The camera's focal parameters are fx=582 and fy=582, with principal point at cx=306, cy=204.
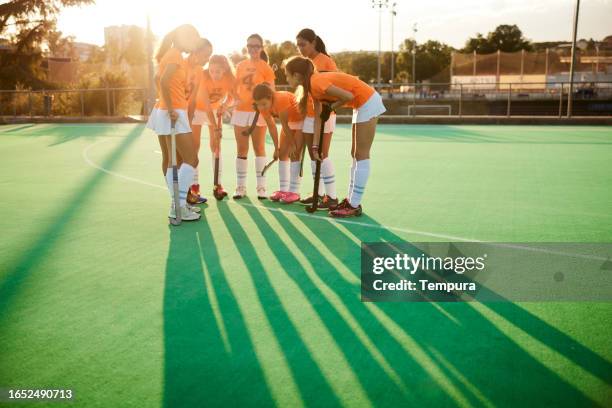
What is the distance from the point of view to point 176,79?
6.21m

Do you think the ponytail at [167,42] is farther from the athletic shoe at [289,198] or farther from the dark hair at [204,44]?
the athletic shoe at [289,198]

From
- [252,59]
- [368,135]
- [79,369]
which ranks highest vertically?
[252,59]

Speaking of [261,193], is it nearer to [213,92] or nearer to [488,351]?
[213,92]

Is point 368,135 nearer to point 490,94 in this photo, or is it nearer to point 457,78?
point 490,94

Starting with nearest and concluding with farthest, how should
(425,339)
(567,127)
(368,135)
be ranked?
(425,339)
(368,135)
(567,127)

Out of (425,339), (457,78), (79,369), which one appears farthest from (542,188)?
(457,78)

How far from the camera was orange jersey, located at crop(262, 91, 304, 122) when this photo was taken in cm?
741

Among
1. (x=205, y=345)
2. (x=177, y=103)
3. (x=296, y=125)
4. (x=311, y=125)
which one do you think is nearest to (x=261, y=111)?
(x=296, y=125)

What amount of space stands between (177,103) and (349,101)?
1853 millimetres

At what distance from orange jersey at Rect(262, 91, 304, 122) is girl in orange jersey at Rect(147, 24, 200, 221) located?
4.26 ft

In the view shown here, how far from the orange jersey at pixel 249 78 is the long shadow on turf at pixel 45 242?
2.51 meters

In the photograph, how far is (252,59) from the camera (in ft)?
26.2

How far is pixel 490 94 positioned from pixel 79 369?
57850 mm

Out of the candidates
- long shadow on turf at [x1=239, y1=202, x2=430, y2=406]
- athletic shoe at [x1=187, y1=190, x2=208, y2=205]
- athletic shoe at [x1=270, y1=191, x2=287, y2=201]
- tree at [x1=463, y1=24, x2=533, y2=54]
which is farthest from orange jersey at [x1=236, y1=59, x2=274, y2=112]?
tree at [x1=463, y1=24, x2=533, y2=54]
